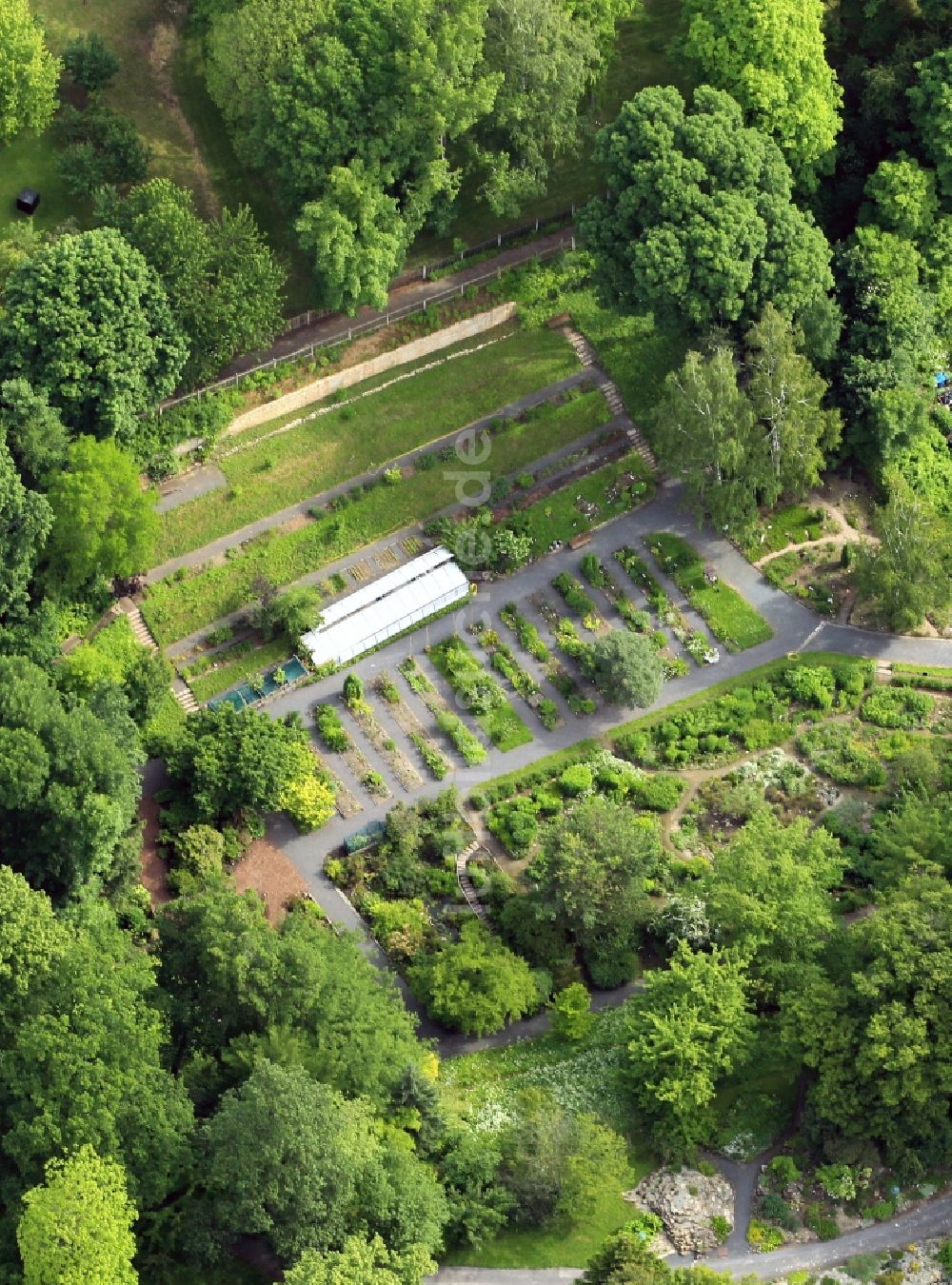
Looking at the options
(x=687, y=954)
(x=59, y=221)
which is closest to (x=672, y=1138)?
(x=687, y=954)

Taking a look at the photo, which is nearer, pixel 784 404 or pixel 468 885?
pixel 468 885

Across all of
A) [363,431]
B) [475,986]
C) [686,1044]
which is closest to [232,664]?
[363,431]

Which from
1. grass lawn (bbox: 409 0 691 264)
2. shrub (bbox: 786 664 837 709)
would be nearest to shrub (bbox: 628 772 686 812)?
shrub (bbox: 786 664 837 709)

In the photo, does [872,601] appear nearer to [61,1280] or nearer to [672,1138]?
[672,1138]

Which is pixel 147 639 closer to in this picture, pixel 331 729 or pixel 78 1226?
pixel 331 729

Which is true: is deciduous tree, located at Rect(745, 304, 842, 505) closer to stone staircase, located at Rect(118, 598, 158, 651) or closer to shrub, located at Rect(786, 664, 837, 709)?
shrub, located at Rect(786, 664, 837, 709)

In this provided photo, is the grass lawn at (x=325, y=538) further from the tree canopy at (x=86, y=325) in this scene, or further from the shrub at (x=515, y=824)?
the shrub at (x=515, y=824)
